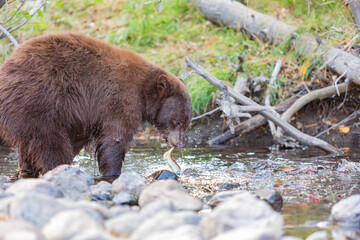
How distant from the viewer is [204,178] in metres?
5.38

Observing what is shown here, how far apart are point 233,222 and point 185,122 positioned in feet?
10.8

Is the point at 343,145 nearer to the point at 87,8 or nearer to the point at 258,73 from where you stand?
the point at 258,73

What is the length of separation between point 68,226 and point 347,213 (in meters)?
2.07

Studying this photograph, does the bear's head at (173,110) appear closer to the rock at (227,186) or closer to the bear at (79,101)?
the bear at (79,101)

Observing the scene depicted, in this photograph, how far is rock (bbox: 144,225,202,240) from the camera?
243cm

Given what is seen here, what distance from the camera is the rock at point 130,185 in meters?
4.11

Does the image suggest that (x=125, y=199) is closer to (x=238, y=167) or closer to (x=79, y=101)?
(x=79, y=101)

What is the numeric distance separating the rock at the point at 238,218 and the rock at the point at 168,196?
2.40 ft

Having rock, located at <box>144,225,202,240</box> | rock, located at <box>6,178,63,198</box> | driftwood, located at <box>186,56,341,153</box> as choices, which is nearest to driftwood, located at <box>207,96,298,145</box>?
driftwood, located at <box>186,56,341,153</box>

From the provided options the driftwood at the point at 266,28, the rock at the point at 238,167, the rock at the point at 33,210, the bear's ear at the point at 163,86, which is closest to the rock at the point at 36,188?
the rock at the point at 33,210

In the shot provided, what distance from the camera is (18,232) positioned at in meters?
2.40

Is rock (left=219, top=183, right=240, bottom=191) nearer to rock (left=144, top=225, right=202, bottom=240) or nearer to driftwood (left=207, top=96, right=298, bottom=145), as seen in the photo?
rock (left=144, top=225, right=202, bottom=240)

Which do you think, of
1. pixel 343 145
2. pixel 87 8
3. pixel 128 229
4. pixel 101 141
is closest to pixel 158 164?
pixel 101 141

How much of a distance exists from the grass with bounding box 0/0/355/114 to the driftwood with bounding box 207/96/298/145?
0.87 feet
